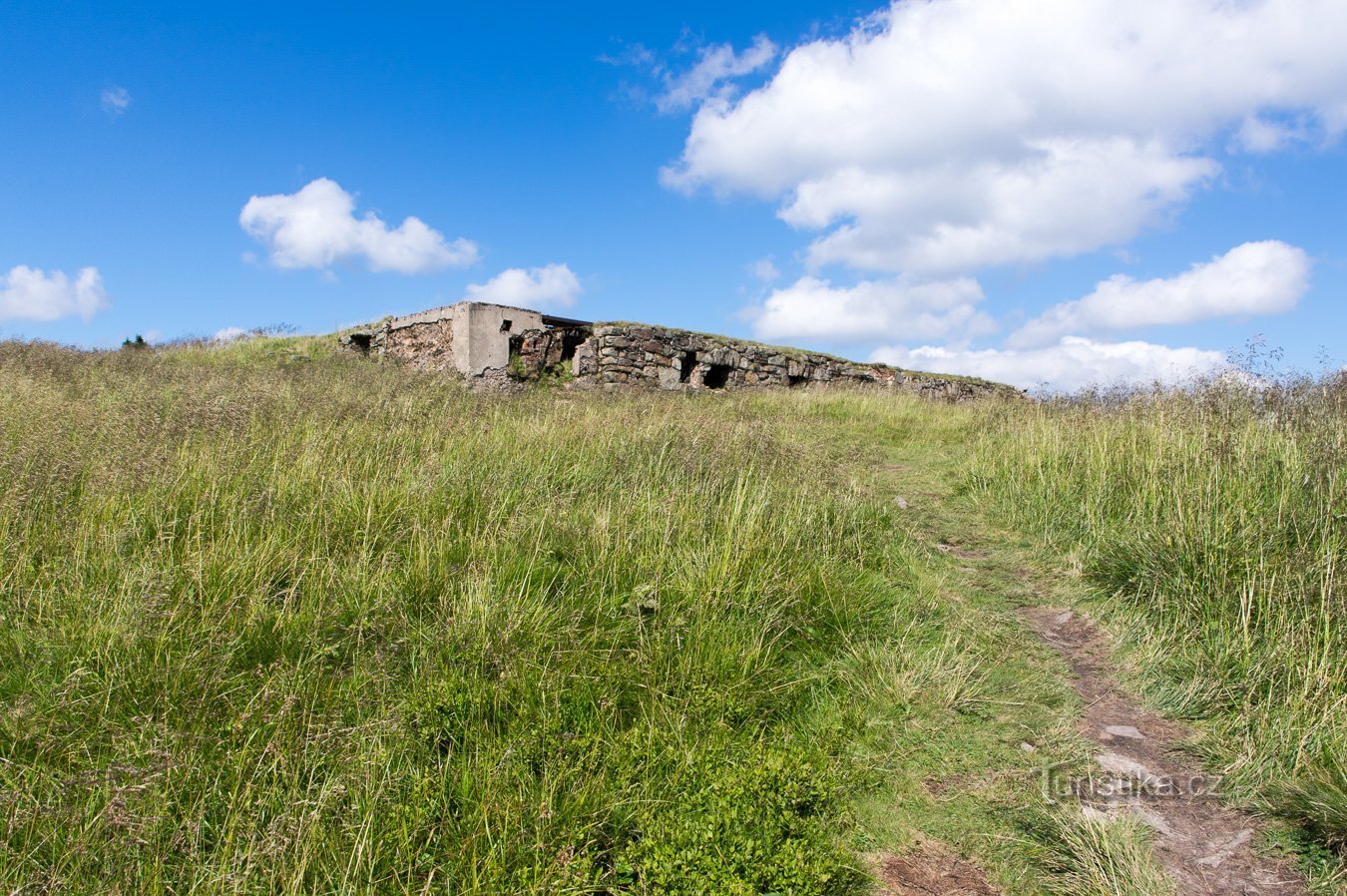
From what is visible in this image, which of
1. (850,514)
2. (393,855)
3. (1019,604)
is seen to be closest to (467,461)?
(850,514)

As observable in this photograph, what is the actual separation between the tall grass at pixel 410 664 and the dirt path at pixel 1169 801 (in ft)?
2.86

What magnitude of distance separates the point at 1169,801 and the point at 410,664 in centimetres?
300

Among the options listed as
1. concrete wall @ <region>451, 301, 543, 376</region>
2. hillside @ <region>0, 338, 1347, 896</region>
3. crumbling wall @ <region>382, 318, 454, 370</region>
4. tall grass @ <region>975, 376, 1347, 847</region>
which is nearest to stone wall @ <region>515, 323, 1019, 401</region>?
concrete wall @ <region>451, 301, 543, 376</region>

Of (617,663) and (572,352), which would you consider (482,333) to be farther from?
(617,663)

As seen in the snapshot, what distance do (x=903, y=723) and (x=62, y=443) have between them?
5.18m

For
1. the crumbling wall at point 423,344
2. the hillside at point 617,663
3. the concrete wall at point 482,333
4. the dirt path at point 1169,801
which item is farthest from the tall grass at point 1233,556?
the crumbling wall at point 423,344

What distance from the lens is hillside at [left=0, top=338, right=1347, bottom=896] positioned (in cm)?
202

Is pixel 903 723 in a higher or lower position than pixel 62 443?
lower

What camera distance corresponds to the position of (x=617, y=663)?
114 inches

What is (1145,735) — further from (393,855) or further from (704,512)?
(393,855)

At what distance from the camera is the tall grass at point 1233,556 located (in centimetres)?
274

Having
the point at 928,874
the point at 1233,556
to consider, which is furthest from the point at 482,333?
the point at 928,874

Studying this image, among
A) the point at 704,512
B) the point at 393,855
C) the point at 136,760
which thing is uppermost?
the point at 704,512

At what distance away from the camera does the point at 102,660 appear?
241cm
